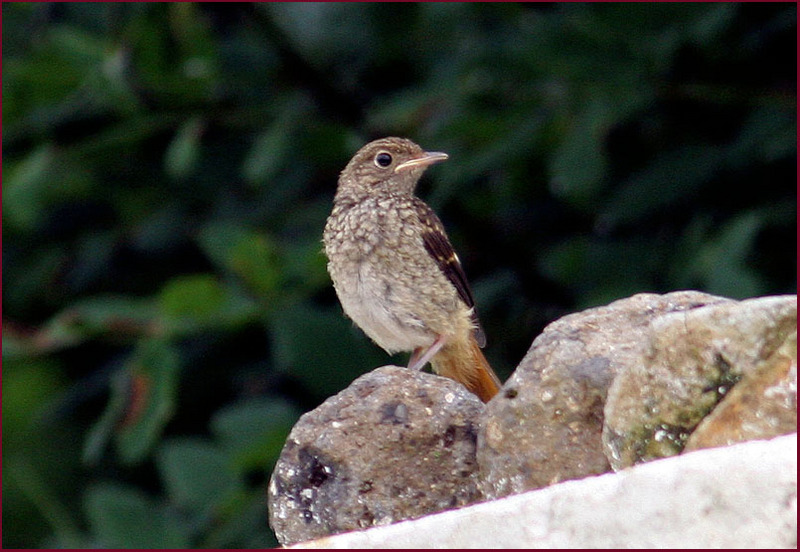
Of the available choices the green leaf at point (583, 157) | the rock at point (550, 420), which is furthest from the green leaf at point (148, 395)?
the rock at point (550, 420)

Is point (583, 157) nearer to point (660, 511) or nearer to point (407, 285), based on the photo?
point (407, 285)

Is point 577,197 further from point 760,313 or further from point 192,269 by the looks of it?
point 760,313

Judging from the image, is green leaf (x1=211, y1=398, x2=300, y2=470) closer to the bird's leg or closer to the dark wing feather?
the bird's leg

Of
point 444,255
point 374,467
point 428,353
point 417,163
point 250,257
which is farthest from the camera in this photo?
point 250,257

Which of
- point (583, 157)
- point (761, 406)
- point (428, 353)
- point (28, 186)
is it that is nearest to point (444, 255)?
point (428, 353)

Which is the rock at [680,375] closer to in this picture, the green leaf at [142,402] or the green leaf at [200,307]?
the green leaf at [200,307]

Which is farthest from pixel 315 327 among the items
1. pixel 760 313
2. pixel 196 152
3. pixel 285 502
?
pixel 760 313

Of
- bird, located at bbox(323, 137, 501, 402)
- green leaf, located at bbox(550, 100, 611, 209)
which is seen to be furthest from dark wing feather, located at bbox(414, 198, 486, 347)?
green leaf, located at bbox(550, 100, 611, 209)
